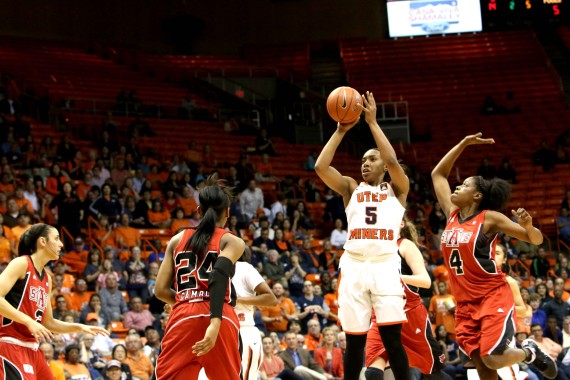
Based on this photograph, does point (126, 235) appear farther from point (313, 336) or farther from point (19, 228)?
point (313, 336)

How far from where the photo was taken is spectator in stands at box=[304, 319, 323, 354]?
44.1 ft

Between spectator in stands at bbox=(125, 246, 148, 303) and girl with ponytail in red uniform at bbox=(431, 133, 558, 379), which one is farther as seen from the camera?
spectator in stands at bbox=(125, 246, 148, 303)

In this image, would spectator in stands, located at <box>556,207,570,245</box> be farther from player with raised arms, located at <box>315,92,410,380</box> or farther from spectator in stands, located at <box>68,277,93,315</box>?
player with raised arms, located at <box>315,92,410,380</box>

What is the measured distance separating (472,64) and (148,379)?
61.3ft

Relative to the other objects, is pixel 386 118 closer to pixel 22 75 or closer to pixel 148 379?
pixel 22 75

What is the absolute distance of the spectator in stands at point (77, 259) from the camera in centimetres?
1440

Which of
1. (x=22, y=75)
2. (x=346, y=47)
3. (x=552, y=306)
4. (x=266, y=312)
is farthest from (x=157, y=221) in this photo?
(x=346, y=47)

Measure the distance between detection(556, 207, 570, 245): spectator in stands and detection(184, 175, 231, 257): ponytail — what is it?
571 inches

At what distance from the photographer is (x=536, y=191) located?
20.6 m

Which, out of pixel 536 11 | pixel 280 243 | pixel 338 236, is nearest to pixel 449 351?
pixel 280 243

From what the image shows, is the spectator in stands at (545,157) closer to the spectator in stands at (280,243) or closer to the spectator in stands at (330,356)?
the spectator in stands at (280,243)

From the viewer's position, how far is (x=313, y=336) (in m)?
13.6

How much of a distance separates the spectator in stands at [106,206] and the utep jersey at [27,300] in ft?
29.9

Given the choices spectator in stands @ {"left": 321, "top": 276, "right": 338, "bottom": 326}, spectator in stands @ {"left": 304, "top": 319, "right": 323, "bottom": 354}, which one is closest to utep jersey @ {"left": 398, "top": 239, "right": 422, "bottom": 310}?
spectator in stands @ {"left": 304, "top": 319, "right": 323, "bottom": 354}
